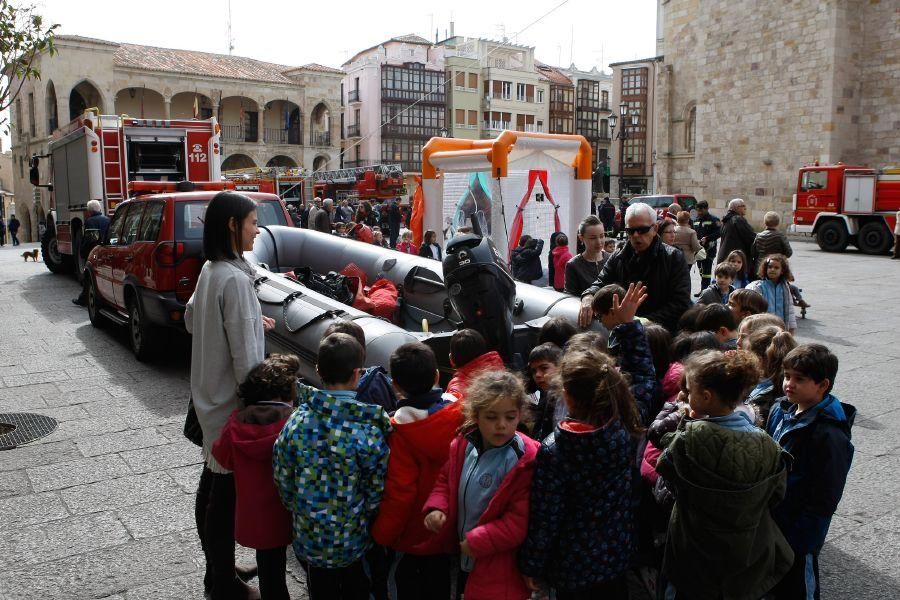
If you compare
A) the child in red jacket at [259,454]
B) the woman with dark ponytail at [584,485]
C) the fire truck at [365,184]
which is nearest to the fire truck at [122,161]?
the child in red jacket at [259,454]

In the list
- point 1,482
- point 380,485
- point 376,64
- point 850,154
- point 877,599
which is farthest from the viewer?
point 376,64

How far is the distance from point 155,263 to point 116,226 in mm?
1917

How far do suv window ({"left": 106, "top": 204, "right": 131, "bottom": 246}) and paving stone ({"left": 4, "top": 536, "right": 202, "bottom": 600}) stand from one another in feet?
19.3

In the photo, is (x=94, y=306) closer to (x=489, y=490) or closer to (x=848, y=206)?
(x=489, y=490)

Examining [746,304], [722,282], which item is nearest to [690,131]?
[722,282]

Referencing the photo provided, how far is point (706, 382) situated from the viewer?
2.60 m

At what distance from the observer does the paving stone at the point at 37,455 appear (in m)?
5.13

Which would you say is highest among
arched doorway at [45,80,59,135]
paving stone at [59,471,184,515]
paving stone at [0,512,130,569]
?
arched doorway at [45,80,59,135]

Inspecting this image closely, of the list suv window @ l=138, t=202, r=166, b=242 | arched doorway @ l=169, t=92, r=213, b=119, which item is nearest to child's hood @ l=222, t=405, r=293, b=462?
suv window @ l=138, t=202, r=166, b=242

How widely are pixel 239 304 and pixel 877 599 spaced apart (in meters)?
3.05

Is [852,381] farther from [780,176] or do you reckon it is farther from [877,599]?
[780,176]

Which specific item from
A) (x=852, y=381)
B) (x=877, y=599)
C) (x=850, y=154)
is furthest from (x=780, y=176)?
(x=877, y=599)

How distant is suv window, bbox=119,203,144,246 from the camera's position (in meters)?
8.60

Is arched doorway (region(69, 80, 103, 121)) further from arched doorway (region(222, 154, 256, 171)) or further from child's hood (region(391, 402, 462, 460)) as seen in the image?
child's hood (region(391, 402, 462, 460))
